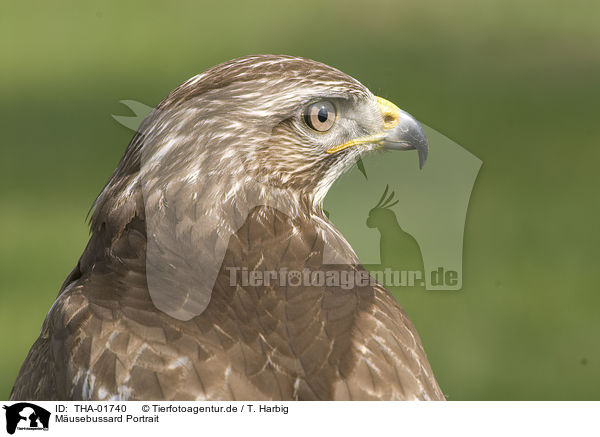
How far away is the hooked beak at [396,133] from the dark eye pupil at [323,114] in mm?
153

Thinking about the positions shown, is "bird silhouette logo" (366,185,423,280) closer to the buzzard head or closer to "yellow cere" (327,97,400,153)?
"yellow cere" (327,97,400,153)

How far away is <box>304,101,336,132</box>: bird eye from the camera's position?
10.7 feet

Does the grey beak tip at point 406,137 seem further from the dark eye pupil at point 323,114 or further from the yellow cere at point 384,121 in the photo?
the dark eye pupil at point 323,114

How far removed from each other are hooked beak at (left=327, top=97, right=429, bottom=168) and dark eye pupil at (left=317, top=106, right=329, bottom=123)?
153 millimetres

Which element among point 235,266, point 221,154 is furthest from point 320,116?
point 235,266

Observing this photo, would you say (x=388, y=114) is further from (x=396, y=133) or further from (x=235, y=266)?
(x=235, y=266)

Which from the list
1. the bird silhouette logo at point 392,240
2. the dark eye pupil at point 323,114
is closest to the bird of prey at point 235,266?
the dark eye pupil at point 323,114

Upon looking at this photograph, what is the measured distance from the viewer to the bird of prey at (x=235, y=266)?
2643 mm

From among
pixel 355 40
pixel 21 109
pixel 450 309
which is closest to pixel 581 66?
pixel 355 40

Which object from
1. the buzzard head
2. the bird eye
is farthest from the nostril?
the bird eye

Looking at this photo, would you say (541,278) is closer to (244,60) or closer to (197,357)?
(244,60)

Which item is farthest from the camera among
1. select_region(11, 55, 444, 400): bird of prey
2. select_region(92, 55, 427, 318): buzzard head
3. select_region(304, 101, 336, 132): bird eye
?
select_region(304, 101, 336, 132): bird eye
